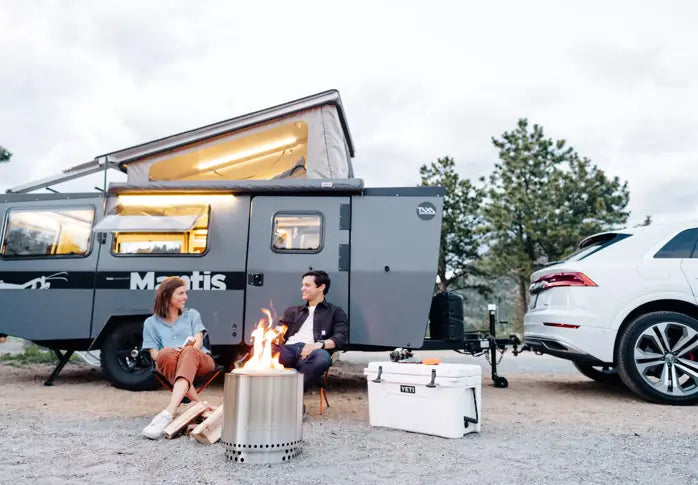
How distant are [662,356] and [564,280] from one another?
1.09 m

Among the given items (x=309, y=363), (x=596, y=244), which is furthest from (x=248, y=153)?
(x=596, y=244)

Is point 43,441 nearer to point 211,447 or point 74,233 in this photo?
point 211,447

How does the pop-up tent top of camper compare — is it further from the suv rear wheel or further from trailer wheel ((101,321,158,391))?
the suv rear wheel

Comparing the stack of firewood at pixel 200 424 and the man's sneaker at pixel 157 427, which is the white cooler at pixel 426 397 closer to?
the stack of firewood at pixel 200 424

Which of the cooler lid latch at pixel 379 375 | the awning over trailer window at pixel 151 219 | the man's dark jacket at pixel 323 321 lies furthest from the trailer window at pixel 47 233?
the cooler lid latch at pixel 379 375

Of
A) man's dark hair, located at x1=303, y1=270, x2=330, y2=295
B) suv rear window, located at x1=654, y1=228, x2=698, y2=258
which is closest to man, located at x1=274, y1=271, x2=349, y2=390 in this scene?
man's dark hair, located at x1=303, y1=270, x2=330, y2=295

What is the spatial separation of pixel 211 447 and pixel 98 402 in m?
2.34

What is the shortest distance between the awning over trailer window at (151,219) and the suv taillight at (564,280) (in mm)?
3751

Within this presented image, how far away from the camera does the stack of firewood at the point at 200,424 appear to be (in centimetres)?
342

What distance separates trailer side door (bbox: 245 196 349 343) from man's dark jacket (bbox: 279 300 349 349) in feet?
1.71

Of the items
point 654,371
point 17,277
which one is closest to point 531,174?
point 654,371

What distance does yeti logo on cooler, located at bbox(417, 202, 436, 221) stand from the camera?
564cm

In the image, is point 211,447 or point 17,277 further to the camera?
point 17,277

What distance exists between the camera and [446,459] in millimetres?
3135
